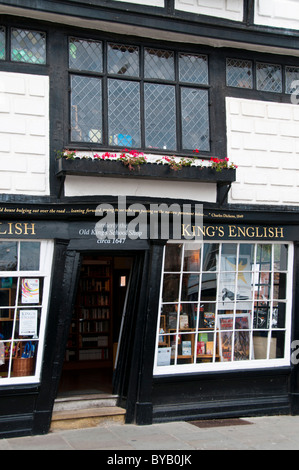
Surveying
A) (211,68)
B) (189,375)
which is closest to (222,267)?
(189,375)

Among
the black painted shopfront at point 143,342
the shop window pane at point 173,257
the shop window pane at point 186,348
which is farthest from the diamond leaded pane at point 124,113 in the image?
the shop window pane at point 186,348

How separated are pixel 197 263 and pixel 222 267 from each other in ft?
1.56

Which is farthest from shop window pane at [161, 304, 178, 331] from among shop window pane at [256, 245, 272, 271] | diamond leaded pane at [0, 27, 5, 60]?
diamond leaded pane at [0, 27, 5, 60]

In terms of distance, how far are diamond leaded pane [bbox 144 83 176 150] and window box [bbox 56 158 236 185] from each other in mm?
548

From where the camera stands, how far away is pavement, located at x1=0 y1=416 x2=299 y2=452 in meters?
7.28

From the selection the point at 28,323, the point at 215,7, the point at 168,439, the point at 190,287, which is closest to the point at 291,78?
the point at 215,7

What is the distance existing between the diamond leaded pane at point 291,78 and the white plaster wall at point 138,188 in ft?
7.81

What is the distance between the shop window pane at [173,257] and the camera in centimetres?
891

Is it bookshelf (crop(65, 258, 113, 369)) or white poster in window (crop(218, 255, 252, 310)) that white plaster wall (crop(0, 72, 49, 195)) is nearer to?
white poster in window (crop(218, 255, 252, 310))

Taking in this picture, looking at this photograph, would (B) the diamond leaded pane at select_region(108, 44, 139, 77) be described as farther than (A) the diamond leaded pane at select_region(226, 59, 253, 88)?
No

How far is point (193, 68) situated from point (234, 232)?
109 inches

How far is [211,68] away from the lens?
9.22 metres

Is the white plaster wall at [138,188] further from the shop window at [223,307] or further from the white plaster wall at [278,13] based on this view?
the white plaster wall at [278,13]
